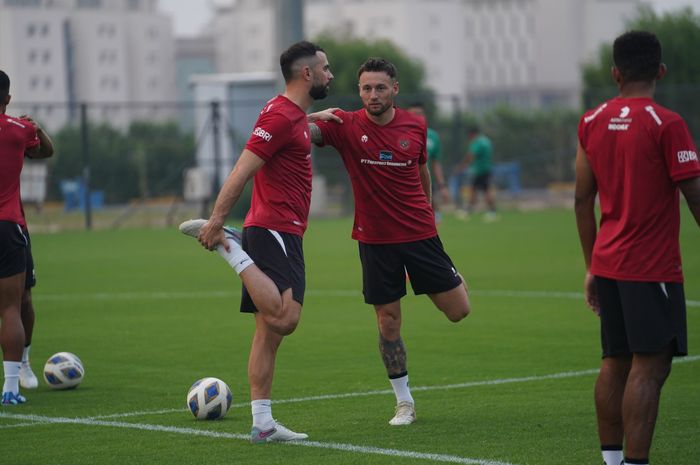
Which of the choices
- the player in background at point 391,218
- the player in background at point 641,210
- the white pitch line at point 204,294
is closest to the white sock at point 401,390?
the player in background at point 391,218

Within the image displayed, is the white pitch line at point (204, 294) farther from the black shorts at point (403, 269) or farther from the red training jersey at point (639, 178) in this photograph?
the red training jersey at point (639, 178)

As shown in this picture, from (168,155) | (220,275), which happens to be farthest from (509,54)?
(220,275)

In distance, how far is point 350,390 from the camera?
9.33 metres

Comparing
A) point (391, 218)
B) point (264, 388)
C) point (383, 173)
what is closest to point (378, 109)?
point (383, 173)

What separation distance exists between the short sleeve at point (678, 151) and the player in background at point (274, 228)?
2507mm

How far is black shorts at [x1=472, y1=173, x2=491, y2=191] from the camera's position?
3055cm

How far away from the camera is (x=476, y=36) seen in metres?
154

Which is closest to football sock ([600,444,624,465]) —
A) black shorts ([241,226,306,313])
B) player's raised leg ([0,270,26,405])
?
black shorts ([241,226,306,313])

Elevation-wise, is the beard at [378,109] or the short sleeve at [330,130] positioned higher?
the beard at [378,109]

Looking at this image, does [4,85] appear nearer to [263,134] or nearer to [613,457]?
[263,134]

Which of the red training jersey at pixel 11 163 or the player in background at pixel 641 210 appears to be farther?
the red training jersey at pixel 11 163

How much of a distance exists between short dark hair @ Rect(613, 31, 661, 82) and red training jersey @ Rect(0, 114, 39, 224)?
4.90m

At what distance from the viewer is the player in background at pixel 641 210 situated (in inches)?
230

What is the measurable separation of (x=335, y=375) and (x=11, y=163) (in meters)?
3.13
